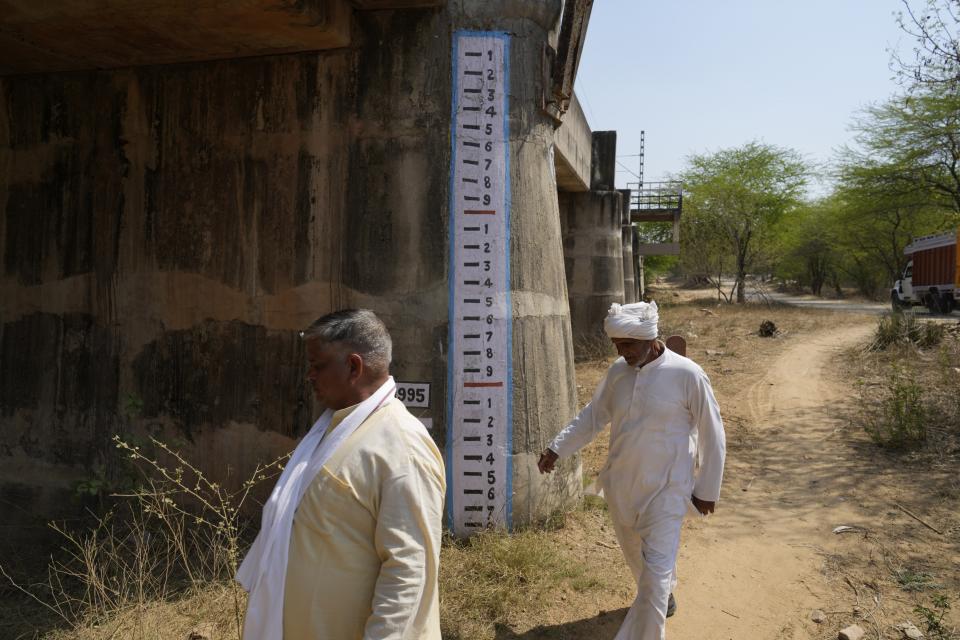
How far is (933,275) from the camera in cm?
2153

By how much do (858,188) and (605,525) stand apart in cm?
2563

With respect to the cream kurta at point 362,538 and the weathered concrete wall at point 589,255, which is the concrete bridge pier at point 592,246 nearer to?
the weathered concrete wall at point 589,255

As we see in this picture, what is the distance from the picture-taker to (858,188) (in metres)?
25.6

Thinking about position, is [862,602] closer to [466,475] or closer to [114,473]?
[466,475]

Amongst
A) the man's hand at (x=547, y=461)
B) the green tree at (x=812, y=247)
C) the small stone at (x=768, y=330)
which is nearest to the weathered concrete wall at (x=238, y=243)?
the man's hand at (x=547, y=461)

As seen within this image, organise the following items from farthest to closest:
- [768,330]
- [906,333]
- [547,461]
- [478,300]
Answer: [768,330] → [906,333] → [478,300] → [547,461]

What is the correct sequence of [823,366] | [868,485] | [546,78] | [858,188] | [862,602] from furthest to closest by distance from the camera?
1. [858,188]
2. [823,366]
3. [868,485]
4. [546,78]
5. [862,602]

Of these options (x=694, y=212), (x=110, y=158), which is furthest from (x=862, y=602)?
(x=694, y=212)

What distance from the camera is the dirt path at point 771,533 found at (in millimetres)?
3854

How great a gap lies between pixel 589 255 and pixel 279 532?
1180 cm

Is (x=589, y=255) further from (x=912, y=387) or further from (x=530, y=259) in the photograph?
(x=530, y=259)

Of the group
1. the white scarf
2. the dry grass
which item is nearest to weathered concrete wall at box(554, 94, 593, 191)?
the dry grass

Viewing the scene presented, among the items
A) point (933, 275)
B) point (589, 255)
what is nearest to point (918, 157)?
point (933, 275)

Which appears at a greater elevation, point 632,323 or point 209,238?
point 209,238
